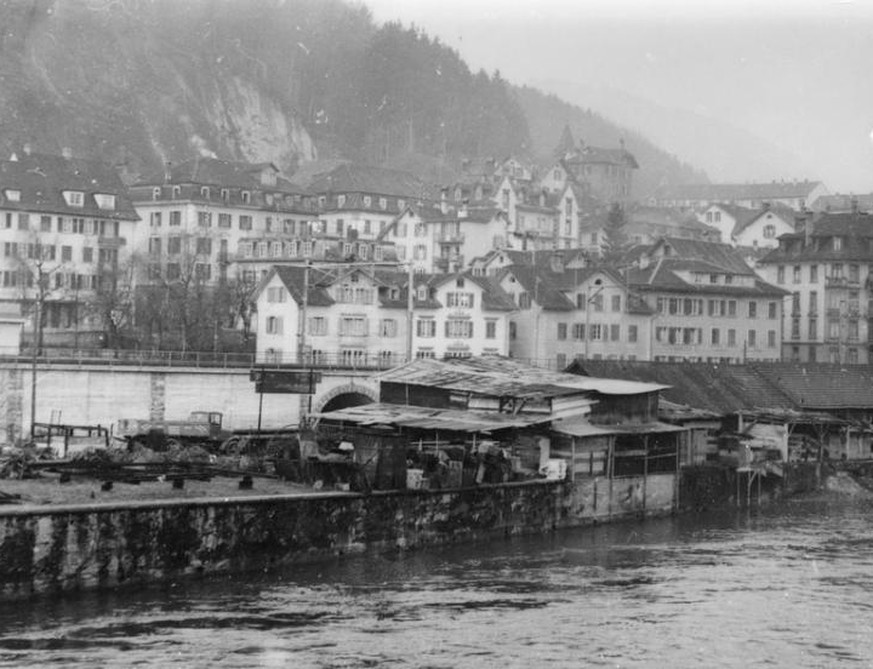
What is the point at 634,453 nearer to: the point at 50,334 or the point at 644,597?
the point at 644,597

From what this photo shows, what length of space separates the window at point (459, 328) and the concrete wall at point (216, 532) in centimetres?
3581

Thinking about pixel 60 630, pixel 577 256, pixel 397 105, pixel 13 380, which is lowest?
pixel 60 630

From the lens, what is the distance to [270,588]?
136ft

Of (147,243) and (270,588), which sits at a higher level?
(147,243)

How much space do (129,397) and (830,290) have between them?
188 feet

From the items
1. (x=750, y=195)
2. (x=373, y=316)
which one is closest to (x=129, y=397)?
(x=373, y=316)

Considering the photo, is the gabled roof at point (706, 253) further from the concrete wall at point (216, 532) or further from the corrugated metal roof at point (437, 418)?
the concrete wall at point (216, 532)

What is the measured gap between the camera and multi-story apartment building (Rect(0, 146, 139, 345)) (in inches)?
3858

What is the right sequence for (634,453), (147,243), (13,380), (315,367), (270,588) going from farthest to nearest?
(147,243) → (315,367) → (13,380) → (634,453) → (270,588)

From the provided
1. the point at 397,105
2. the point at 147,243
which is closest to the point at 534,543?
the point at 147,243

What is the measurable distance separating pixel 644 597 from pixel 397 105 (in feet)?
525

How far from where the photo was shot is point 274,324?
281ft

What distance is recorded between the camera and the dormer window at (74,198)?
104875 millimetres

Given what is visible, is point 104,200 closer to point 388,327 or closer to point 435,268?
point 435,268
